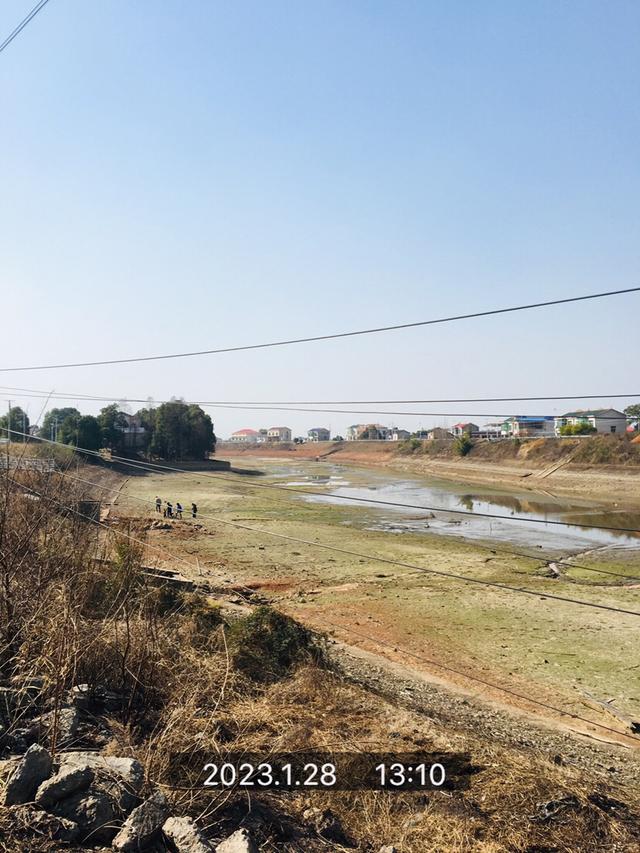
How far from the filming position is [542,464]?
7306cm

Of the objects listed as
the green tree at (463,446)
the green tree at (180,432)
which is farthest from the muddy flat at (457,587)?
the green tree at (463,446)

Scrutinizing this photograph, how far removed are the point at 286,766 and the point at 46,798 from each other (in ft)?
10.2

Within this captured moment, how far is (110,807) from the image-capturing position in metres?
5.41

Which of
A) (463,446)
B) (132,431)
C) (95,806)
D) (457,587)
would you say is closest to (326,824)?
(95,806)

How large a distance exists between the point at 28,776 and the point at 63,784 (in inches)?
14.3

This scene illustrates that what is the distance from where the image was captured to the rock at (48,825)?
5.09 meters

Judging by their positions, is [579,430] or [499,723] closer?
[499,723]

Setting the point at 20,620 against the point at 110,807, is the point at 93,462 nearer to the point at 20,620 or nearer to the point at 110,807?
the point at 20,620

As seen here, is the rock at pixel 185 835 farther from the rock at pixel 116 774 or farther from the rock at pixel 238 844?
the rock at pixel 116 774

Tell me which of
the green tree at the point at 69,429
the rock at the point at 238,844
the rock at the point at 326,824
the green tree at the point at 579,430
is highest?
the green tree at the point at 69,429

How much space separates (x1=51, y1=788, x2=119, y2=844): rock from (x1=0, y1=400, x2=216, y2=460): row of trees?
2534 inches

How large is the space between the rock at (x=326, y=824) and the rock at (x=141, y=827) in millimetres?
1810

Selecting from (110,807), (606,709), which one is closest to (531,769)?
(606,709)

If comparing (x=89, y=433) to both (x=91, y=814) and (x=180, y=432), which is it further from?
(x=91, y=814)
